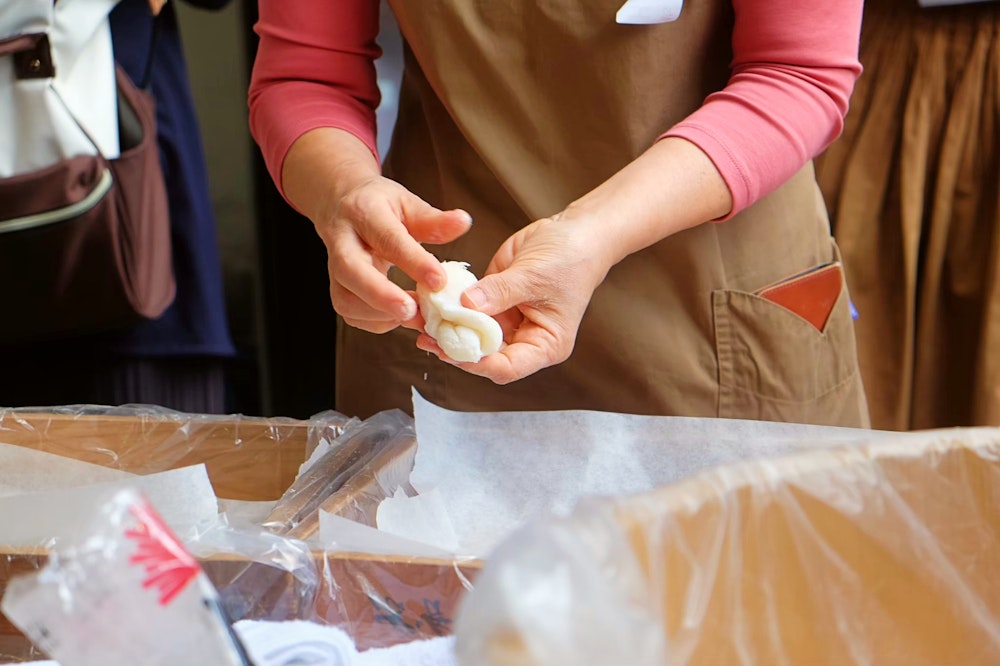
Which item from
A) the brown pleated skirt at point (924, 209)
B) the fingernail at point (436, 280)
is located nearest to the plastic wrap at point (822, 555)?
the fingernail at point (436, 280)

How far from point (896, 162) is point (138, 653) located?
3.88ft

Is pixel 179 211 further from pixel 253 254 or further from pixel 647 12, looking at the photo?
pixel 647 12

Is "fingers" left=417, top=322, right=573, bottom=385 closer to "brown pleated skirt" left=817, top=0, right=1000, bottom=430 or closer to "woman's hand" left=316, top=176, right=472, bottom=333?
"woman's hand" left=316, top=176, right=472, bottom=333

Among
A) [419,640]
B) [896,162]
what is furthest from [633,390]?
[896,162]

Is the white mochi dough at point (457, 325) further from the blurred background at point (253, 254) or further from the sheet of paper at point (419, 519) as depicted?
the blurred background at point (253, 254)

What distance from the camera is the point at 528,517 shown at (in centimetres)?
76

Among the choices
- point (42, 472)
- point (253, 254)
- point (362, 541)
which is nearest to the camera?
point (362, 541)

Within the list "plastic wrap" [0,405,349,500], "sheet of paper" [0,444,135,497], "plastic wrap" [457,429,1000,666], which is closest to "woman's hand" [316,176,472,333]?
"plastic wrap" [0,405,349,500]

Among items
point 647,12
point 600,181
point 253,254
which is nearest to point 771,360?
point 600,181

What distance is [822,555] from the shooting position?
462mm

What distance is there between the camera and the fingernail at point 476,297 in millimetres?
701

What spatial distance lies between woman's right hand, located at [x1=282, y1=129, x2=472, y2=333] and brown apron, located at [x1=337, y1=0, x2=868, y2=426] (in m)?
0.12

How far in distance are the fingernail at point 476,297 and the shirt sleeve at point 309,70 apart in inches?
11.4

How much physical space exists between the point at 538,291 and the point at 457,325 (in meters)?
0.07
